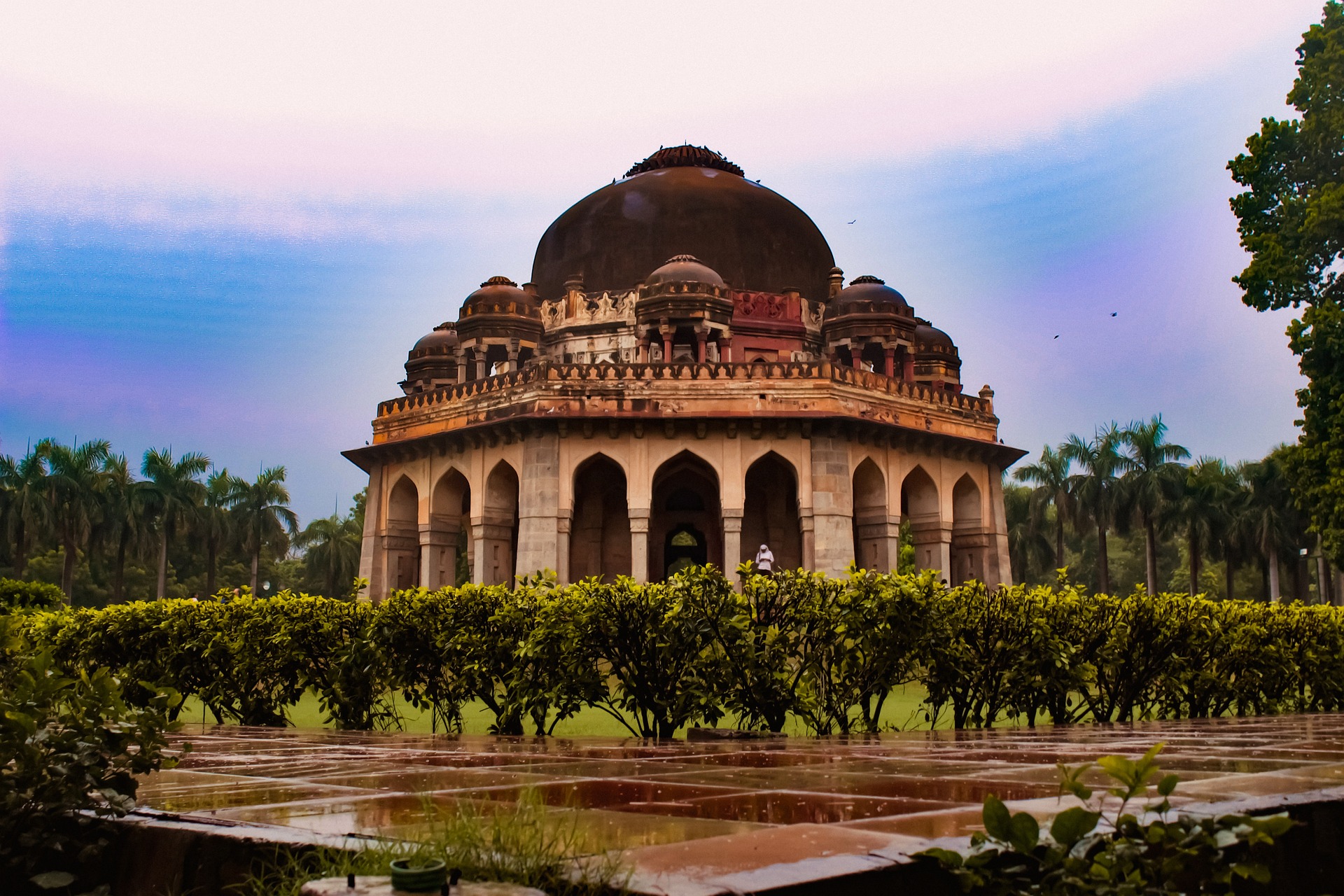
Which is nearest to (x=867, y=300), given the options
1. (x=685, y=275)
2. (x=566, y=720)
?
(x=685, y=275)

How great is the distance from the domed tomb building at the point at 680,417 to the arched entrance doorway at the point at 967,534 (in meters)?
0.04

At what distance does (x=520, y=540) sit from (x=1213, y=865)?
1898 cm

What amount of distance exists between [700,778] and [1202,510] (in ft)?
114

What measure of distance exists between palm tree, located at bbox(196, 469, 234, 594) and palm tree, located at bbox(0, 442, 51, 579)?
190 inches

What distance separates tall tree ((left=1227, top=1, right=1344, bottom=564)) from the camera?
62.8 feet

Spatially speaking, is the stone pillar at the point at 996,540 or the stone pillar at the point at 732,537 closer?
the stone pillar at the point at 732,537

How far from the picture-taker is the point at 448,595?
842cm

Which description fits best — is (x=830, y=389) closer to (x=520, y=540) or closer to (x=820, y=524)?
(x=820, y=524)

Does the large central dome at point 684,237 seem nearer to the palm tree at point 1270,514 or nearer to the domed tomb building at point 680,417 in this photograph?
the domed tomb building at point 680,417

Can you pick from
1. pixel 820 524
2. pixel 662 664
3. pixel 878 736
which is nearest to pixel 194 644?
pixel 662 664

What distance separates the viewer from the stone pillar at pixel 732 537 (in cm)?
2080

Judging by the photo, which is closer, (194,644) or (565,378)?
(194,644)

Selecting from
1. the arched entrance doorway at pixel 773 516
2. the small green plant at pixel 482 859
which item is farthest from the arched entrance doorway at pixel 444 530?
the small green plant at pixel 482 859

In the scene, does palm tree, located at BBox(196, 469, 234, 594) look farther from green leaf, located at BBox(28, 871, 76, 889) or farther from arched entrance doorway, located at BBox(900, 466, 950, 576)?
green leaf, located at BBox(28, 871, 76, 889)
